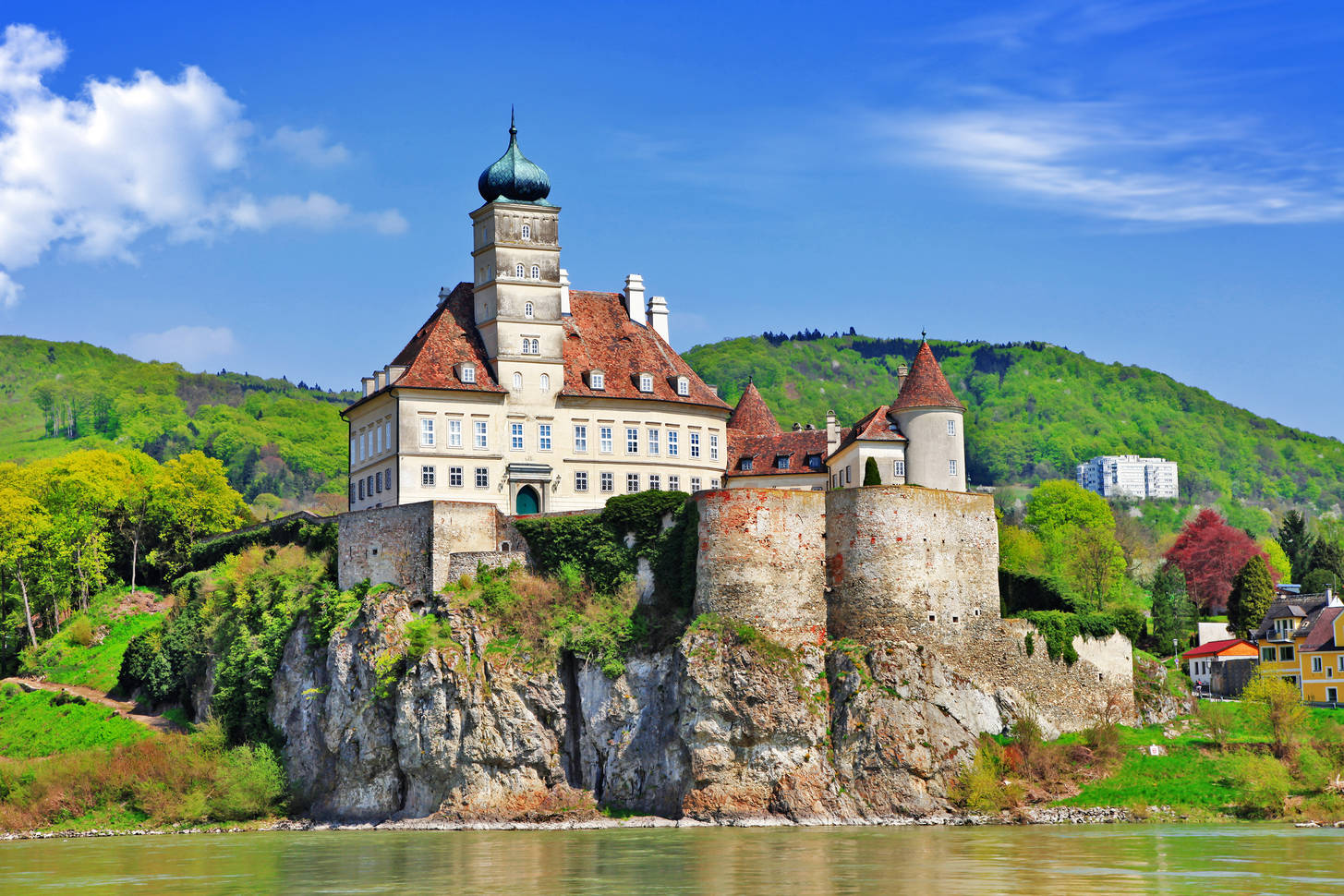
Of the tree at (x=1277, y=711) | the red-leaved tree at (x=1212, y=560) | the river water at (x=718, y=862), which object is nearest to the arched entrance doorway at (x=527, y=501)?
the river water at (x=718, y=862)

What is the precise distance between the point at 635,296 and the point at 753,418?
8132 mm

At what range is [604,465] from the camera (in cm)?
7219

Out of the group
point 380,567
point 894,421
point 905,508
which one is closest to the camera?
point 905,508

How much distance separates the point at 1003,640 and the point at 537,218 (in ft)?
88.7

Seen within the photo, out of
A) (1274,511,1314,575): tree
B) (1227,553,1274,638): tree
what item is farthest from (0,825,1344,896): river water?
(1274,511,1314,575): tree

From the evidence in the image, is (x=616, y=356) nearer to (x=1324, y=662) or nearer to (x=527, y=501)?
(x=527, y=501)

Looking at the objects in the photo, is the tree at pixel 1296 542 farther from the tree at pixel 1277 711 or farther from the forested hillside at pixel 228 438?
the forested hillside at pixel 228 438

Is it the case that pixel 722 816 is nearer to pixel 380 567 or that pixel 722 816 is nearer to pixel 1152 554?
pixel 380 567

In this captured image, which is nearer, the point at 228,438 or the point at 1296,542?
the point at 1296,542

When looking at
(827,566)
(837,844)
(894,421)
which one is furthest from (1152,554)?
(837,844)

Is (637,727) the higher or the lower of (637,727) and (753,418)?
the lower

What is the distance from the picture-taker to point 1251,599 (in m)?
90.2

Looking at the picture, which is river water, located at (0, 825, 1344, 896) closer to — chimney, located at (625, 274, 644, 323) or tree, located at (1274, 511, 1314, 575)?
chimney, located at (625, 274, 644, 323)

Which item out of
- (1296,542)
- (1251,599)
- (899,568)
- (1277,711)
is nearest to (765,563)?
(899,568)
